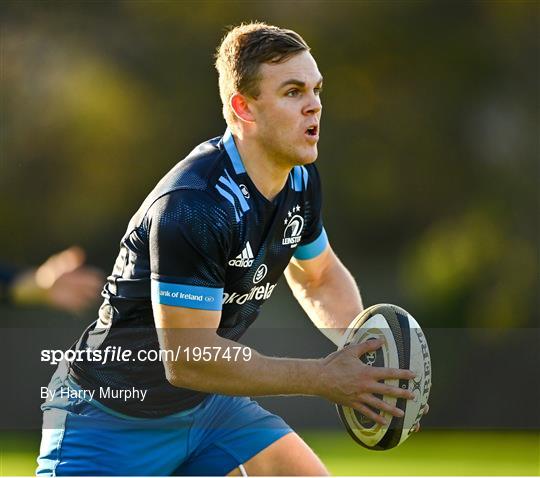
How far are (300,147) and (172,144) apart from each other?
379 inches

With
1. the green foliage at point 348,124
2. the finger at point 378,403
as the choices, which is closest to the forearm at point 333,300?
the finger at point 378,403

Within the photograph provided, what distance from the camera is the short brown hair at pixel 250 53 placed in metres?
4.15

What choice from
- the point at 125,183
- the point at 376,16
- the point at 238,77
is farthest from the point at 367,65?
the point at 238,77

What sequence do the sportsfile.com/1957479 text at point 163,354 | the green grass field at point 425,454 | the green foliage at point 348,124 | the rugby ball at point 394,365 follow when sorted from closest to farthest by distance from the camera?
the sportsfile.com/1957479 text at point 163,354, the rugby ball at point 394,365, the green grass field at point 425,454, the green foliage at point 348,124

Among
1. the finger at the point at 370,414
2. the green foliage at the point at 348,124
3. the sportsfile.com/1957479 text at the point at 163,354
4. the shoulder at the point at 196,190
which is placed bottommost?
the finger at the point at 370,414

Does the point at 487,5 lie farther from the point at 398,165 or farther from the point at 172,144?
the point at 172,144

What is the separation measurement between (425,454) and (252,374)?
6.62 metres

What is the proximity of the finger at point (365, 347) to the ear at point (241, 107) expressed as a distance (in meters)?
1.03

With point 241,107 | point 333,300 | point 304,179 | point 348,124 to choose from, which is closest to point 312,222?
point 304,179

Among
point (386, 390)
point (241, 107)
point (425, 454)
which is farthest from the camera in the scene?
point (425, 454)

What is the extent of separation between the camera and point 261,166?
13.7 feet

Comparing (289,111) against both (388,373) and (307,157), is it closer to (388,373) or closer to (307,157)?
(307,157)

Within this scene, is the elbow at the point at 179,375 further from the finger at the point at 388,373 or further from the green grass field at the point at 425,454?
the green grass field at the point at 425,454

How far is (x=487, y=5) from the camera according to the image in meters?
14.1
